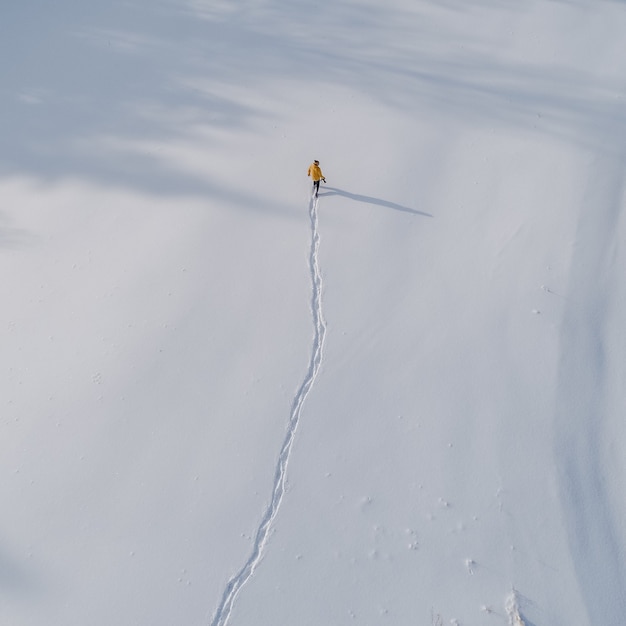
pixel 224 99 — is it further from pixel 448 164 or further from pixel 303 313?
pixel 303 313

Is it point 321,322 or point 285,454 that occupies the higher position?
point 321,322

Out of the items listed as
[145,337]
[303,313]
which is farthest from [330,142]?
[145,337]

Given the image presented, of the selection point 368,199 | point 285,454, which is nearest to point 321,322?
point 285,454

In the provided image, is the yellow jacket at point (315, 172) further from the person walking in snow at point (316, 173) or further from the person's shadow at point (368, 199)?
the person's shadow at point (368, 199)

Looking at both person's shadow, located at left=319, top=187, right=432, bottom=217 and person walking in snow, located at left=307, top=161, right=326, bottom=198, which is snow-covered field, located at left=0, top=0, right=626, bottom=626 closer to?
person's shadow, located at left=319, top=187, right=432, bottom=217

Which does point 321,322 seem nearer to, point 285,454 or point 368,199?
point 285,454

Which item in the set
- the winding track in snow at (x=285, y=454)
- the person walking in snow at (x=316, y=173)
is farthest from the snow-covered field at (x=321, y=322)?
the person walking in snow at (x=316, y=173)
